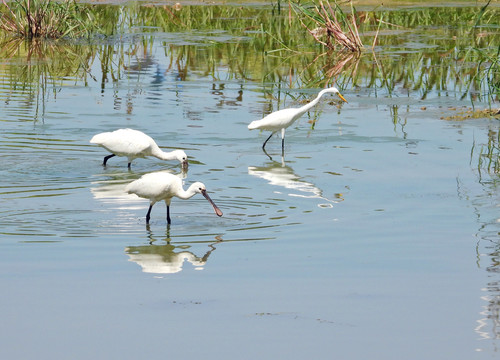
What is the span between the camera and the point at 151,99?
16.4m

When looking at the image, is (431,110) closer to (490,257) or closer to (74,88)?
(74,88)

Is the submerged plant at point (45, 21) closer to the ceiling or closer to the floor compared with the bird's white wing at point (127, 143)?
closer to the ceiling

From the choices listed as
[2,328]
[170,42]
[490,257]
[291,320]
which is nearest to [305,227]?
[490,257]

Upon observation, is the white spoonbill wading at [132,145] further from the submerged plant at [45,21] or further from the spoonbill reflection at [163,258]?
the submerged plant at [45,21]

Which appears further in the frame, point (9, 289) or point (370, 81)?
point (370, 81)

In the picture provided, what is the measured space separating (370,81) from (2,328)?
12.8 metres

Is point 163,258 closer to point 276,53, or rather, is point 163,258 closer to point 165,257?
point 165,257

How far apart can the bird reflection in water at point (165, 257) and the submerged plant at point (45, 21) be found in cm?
1485

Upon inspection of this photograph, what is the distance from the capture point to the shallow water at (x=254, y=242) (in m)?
5.94

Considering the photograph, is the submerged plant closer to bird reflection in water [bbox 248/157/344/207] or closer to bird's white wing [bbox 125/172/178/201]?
bird reflection in water [bbox 248/157/344/207]

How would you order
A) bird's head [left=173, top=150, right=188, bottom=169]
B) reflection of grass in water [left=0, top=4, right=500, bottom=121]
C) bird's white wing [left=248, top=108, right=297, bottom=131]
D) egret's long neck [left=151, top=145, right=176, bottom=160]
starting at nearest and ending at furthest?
bird's head [left=173, top=150, right=188, bottom=169] → egret's long neck [left=151, top=145, right=176, bottom=160] → bird's white wing [left=248, top=108, right=297, bottom=131] → reflection of grass in water [left=0, top=4, right=500, bottom=121]

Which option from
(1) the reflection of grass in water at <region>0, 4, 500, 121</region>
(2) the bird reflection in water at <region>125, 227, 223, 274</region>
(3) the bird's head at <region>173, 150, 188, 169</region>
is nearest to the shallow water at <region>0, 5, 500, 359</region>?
(2) the bird reflection in water at <region>125, 227, 223, 274</region>

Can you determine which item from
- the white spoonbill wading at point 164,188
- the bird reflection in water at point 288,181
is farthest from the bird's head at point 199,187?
the bird reflection in water at point 288,181

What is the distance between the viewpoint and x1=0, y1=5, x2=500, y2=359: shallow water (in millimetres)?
5941
